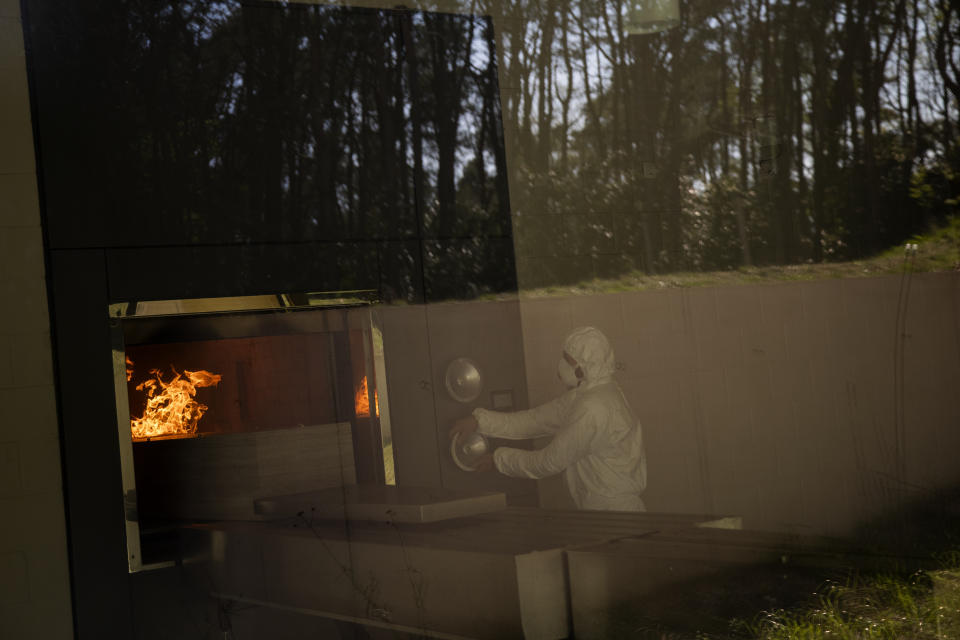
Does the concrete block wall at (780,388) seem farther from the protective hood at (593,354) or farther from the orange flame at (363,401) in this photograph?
the orange flame at (363,401)

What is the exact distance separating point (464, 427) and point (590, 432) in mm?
433

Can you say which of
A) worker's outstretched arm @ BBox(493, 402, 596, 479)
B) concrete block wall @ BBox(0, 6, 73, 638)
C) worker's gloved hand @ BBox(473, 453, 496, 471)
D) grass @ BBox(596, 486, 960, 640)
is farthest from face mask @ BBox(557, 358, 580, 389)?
concrete block wall @ BBox(0, 6, 73, 638)

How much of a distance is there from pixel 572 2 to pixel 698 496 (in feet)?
5.99

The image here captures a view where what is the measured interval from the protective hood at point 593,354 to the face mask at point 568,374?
0.04 metres

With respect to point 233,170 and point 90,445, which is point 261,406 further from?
point 233,170

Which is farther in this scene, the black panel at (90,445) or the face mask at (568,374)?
the face mask at (568,374)

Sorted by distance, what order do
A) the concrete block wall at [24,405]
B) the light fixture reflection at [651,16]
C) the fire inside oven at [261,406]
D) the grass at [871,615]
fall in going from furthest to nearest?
the light fixture reflection at [651,16] < the fire inside oven at [261,406] < the grass at [871,615] < the concrete block wall at [24,405]

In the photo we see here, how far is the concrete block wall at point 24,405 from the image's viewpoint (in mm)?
2816

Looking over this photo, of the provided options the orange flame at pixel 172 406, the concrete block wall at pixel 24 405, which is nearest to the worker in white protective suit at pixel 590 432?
the orange flame at pixel 172 406

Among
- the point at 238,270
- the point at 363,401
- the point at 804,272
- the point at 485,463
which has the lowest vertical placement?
the point at 485,463

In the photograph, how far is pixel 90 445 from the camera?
2.89 metres

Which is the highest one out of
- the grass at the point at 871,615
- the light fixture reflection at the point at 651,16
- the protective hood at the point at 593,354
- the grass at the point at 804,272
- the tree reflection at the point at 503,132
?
the light fixture reflection at the point at 651,16

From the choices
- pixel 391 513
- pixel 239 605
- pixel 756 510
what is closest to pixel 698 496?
pixel 756 510

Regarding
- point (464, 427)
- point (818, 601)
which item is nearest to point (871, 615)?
point (818, 601)
